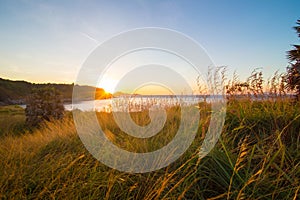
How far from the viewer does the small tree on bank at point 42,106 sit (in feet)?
32.2

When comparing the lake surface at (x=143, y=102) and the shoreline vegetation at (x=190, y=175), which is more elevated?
the lake surface at (x=143, y=102)

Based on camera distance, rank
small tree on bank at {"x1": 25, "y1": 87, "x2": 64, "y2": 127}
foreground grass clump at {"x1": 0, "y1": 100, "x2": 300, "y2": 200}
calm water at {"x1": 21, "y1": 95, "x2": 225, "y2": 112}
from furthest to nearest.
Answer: small tree on bank at {"x1": 25, "y1": 87, "x2": 64, "y2": 127}
calm water at {"x1": 21, "y1": 95, "x2": 225, "y2": 112}
foreground grass clump at {"x1": 0, "y1": 100, "x2": 300, "y2": 200}

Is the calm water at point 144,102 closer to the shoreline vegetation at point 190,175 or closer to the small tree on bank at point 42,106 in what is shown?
the shoreline vegetation at point 190,175

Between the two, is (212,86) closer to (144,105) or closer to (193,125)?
(193,125)

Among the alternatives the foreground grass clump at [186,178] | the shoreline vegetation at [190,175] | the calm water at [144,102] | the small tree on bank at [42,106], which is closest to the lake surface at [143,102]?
the calm water at [144,102]

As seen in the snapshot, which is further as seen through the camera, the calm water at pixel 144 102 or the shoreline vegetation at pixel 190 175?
the calm water at pixel 144 102

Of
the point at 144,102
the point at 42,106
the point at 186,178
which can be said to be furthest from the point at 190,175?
the point at 42,106

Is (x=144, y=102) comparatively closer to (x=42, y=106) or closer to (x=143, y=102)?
(x=143, y=102)

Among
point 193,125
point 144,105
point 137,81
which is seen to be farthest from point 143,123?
point 144,105

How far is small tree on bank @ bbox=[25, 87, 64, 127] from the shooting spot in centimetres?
981

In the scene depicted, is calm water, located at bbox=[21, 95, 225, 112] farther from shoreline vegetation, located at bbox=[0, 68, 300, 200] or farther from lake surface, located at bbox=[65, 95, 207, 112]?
shoreline vegetation, located at bbox=[0, 68, 300, 200]

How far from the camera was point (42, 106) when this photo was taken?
1007 cm

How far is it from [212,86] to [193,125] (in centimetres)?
154

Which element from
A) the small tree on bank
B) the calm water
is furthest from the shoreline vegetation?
the small tree on bank
